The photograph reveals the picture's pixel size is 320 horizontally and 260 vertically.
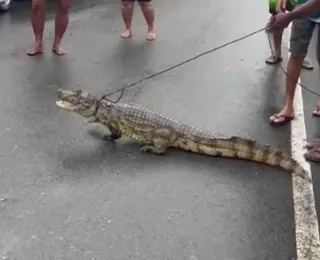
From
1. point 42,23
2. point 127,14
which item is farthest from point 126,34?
point 42,23

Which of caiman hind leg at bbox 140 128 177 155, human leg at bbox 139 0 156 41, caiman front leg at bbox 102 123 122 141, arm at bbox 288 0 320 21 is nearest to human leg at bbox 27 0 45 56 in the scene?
human leg at bbox 139 0 156 41

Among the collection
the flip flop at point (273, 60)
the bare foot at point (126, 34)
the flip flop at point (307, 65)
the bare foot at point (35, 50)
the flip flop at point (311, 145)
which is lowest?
the bare foot at point (126, 34)

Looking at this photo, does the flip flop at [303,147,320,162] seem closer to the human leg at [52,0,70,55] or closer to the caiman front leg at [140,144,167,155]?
the caiman front leg at [140,144,167,155]

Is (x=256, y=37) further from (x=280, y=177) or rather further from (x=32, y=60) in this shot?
(x=280, y=177)

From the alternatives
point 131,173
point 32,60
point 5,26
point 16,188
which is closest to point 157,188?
point 131,173

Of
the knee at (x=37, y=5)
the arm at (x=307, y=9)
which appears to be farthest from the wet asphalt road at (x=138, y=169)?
the arm at (x=307, y=9)

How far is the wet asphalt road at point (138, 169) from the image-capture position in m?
4.32

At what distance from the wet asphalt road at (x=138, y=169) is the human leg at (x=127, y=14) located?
0.31 metres

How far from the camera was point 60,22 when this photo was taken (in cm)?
806

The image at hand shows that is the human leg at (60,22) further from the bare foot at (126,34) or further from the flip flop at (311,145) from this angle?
the flip flop at (311,145)

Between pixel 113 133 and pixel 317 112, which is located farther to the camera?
pixel 317 112

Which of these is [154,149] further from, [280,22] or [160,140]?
[280,22]

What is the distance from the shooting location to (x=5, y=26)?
9.34 meters

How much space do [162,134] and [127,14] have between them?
3706mm
